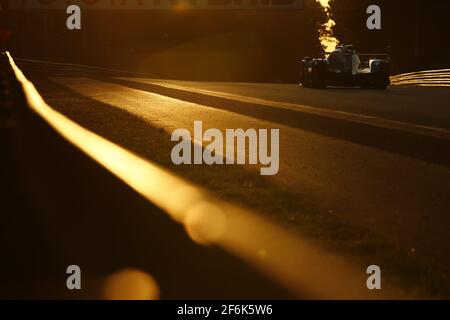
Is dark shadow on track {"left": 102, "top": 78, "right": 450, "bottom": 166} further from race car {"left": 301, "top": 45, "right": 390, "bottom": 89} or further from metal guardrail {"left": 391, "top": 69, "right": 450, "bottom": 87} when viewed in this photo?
metal guardrail {"left": 391, "top": 69, "right": 450, "bottom": 87}

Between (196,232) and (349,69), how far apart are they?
79.0 feet

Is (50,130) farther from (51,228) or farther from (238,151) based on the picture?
(51,228)

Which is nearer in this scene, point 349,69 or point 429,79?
point 349,69

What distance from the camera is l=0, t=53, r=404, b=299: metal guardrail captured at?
16.1ft

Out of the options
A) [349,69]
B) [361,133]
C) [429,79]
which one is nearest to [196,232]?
[361,133]

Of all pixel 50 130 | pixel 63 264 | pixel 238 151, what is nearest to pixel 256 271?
pixel 63 264

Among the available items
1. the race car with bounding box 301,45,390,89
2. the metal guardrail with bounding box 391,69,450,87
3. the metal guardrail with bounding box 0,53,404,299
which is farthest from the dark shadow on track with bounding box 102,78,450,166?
the metal guardrail with bounding box 391,69,450,87

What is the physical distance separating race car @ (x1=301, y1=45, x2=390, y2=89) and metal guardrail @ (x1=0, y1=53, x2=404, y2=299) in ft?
63.8

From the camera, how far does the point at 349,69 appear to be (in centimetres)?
2973

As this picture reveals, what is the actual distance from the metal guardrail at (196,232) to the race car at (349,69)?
19.5 meters

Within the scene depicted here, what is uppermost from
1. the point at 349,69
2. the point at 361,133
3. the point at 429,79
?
the point at 349,69

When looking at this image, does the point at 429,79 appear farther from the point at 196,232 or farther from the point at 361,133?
the point at 196,232

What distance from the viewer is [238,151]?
11.9 m
